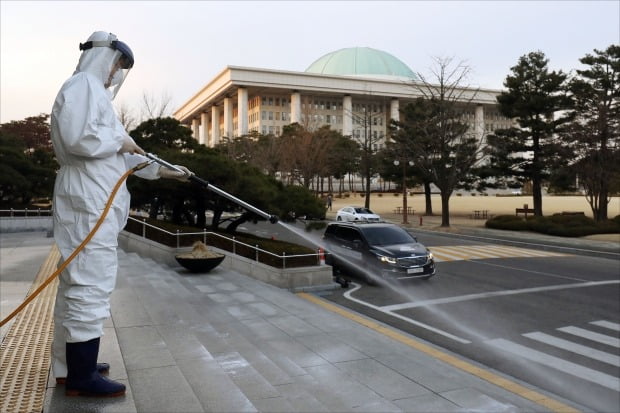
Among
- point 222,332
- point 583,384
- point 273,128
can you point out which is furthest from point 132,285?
point 273,128

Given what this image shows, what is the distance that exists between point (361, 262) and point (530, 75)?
97.2 feet

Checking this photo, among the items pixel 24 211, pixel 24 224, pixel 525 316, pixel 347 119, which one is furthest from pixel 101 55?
pixel 347 119

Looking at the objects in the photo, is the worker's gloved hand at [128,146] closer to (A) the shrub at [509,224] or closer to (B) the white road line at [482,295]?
(B) the white road line at [482,295]

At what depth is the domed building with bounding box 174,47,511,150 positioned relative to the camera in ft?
300

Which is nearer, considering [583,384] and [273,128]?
[583,384]

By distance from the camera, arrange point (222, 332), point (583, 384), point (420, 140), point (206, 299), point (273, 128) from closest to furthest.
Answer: point (583, 384), point (222, 332), point (206, 299), point (420, 140), point (273, 128)

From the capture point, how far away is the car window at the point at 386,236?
13828 millimetres

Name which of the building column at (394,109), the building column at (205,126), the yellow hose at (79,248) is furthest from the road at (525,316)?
the building column at (205,126)

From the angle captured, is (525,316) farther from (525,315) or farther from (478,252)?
(478,252)

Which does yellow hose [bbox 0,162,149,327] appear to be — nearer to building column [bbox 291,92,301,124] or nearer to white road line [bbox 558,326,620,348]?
white road line [bbox 558,326,620,348]

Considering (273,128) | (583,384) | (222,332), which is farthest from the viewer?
(273,128)

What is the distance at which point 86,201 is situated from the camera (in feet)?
11.1

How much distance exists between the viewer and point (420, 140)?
39.2 meters

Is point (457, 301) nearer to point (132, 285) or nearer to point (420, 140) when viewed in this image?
point (132, 285)
